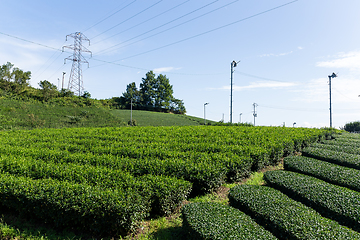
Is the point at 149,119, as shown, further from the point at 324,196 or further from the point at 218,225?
the point at 218,225

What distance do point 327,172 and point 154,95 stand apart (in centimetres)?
6043

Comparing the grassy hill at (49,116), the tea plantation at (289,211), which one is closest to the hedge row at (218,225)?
the tea plantation at (289,211)

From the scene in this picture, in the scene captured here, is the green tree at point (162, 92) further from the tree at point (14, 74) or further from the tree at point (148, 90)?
the tree at point (14, 74)

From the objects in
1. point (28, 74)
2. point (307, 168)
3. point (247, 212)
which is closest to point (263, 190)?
point (247, 212)

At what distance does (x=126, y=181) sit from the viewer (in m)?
6.11

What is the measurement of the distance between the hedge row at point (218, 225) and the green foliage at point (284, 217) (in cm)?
42

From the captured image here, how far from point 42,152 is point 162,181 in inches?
279

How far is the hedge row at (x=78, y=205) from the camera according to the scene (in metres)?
4.84

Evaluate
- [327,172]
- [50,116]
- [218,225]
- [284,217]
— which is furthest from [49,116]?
[284,217]

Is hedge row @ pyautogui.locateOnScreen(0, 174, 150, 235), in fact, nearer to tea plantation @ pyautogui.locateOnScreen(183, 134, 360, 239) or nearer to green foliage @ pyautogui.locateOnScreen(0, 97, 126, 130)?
tea plantation @ pyautogui.locateOnScreen(183, 134, 360, 239)

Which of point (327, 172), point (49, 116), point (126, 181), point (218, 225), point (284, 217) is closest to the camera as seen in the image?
point (218, 225)

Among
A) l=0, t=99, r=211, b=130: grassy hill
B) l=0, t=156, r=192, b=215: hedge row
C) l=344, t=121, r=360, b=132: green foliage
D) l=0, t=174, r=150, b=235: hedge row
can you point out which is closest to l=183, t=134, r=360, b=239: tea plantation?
l=0, t=156, r=192, b=215: hedge row

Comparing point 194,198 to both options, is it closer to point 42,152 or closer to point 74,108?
point 42,152

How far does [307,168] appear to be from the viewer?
27.8 feet
